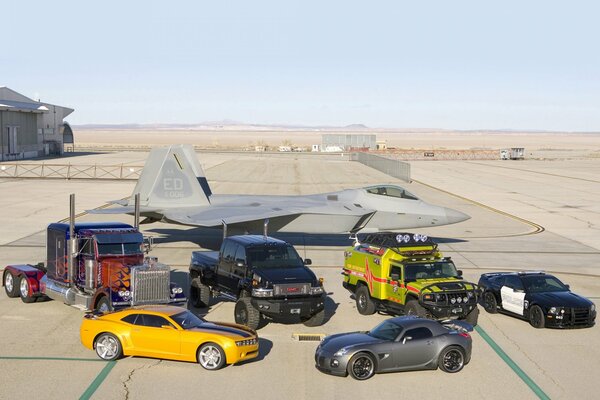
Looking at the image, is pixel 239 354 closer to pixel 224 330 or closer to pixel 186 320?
pixel 224 330

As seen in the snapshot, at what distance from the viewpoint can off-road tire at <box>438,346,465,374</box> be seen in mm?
14656

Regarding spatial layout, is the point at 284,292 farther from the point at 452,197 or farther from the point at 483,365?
the point at 452,197

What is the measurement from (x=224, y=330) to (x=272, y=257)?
4159 millimetres

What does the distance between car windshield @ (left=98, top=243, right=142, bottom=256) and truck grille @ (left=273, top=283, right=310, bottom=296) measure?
448 centimetres

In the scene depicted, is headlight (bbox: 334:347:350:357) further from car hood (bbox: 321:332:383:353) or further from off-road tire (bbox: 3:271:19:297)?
off-road tire (bbox: 3:271:19:297)

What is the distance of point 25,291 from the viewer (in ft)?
66.2

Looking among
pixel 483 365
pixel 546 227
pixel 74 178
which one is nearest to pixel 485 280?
pixel 483 365

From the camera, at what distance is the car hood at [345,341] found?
14.3m

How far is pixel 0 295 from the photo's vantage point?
69.6 feet

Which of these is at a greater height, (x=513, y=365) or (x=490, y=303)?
(x=490, y=303)

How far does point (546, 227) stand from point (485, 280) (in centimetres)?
2029

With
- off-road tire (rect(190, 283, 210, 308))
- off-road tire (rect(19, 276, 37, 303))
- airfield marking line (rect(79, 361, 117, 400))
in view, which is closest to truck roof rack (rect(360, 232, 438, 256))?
off-road tire (rect(190, 283, 210, 308))

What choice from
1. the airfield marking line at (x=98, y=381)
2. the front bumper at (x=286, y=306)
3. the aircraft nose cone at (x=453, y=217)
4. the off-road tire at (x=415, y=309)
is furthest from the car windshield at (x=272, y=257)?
the aircraft nose cone at (x=453, y=217)

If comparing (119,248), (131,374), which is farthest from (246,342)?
(119,248)
